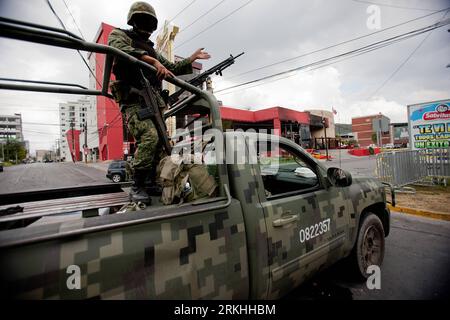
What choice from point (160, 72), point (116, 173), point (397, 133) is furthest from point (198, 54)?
point (397, 133)

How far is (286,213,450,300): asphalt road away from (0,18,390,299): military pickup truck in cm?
27

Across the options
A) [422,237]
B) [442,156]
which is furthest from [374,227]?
[442,156]

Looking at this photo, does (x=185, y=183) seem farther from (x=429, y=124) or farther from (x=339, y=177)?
(x=429, y=124)

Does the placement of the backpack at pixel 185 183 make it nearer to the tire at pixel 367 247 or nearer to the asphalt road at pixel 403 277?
the asphalt road at pixel 403 277

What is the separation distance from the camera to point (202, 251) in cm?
132

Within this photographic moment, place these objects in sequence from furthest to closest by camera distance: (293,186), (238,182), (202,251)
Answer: (293,186)
(238,182)
(202,251)

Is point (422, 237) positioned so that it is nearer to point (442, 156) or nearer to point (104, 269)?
point (104, 269)

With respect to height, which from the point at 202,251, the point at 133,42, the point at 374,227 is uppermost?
the point at 133,42

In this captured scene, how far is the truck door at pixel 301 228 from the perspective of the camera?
5.41 feet

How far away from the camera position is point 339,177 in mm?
2184

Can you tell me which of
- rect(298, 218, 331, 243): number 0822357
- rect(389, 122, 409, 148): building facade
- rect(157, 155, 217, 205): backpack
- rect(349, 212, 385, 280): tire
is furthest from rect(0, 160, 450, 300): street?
rect(389, 122, 409, 148): building facade

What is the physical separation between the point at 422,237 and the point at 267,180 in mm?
3012

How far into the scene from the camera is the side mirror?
2174 millimetres

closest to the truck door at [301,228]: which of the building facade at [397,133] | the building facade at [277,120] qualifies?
the building facade at [277,120]
